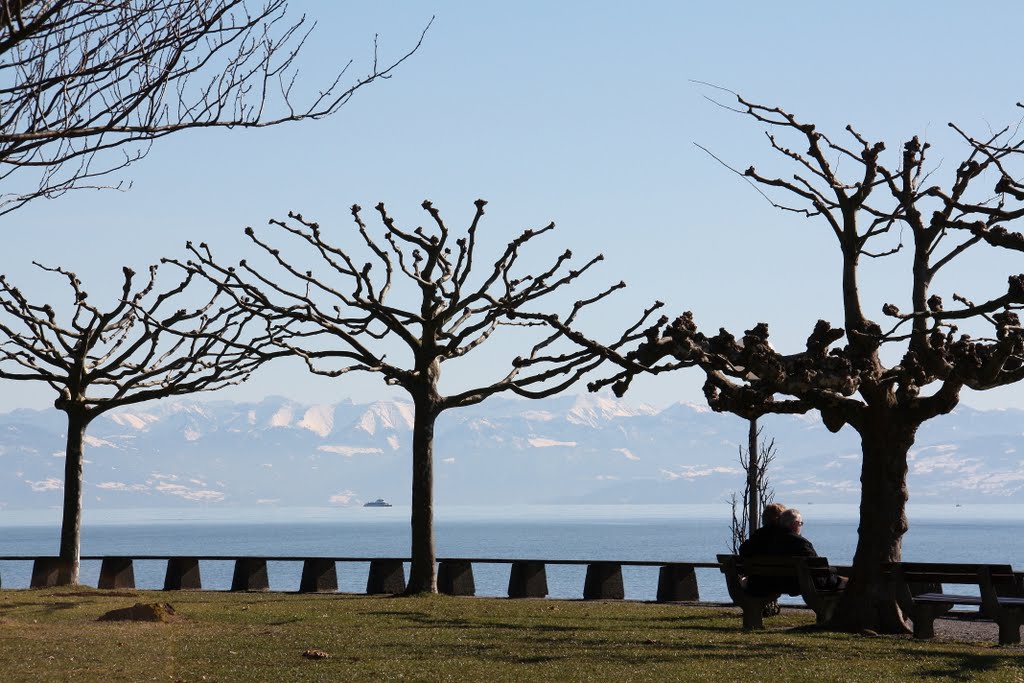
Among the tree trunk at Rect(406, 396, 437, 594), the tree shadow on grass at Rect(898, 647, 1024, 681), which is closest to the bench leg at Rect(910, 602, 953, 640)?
the tree shadow on grass at Rect(898, 647, 1024, 681)

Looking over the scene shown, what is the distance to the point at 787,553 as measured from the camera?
1719 cm

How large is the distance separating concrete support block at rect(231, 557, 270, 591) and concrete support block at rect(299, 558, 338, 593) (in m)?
0.95

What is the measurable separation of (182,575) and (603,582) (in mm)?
8658

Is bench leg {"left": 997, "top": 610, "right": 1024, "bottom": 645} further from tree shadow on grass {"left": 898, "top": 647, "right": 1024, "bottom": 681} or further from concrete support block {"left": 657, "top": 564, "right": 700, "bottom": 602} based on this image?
concrete support block {"left": 657, "top": 564, "right": 700, "bottom": 602}

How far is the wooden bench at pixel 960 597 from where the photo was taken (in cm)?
1492

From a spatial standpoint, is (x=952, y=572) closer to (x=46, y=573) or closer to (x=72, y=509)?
(x=72, y=509)

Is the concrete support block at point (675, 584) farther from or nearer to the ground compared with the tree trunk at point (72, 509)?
nearer to the ground

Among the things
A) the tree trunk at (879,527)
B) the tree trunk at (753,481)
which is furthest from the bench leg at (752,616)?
the tree trunk at (753,481)

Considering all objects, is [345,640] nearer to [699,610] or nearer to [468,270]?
[699,610]

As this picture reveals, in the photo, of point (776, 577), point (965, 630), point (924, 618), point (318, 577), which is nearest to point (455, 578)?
point (318, 577)

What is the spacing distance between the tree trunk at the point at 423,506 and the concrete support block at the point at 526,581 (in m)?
1.77

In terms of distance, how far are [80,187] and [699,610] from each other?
446 inches

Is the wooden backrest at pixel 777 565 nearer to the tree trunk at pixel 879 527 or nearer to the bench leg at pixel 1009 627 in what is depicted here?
the tree trunk at pixel 879 527

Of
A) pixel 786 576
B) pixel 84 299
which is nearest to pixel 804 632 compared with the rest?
pixel 786 576
